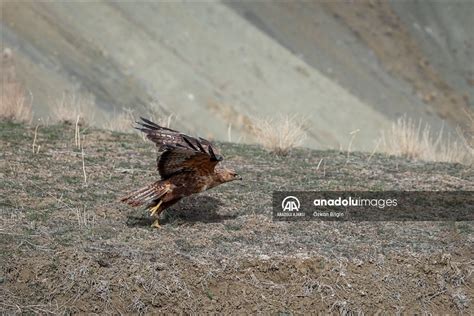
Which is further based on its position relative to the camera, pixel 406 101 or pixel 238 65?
pixel 406 101

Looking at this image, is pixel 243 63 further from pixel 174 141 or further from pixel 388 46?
pixel 174 141

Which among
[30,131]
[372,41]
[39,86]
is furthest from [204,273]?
[372,41]

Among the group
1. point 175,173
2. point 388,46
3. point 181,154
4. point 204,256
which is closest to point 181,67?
point 388,46

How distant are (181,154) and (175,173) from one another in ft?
0.87

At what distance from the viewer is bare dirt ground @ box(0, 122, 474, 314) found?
22.3 feet

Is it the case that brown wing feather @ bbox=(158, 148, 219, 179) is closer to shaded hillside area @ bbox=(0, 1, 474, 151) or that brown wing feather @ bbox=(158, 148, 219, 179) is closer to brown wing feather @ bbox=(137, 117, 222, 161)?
brown wing feather @ bbox=(137, 117, 222, 161)

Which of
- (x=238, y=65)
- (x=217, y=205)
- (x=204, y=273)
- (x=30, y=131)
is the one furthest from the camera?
(x=238, y=65)

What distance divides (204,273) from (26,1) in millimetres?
21151

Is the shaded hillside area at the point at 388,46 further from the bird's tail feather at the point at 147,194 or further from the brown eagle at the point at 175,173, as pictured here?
the bird's tail feather at the point at 147,194

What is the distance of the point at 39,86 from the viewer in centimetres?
2220

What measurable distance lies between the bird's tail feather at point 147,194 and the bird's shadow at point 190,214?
19.5 inches

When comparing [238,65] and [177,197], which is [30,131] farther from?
[238,65]

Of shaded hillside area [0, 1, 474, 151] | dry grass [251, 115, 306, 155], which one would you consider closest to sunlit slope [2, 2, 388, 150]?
shaded hillside area [0, 1, 474, 151]

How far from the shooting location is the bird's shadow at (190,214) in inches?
321
